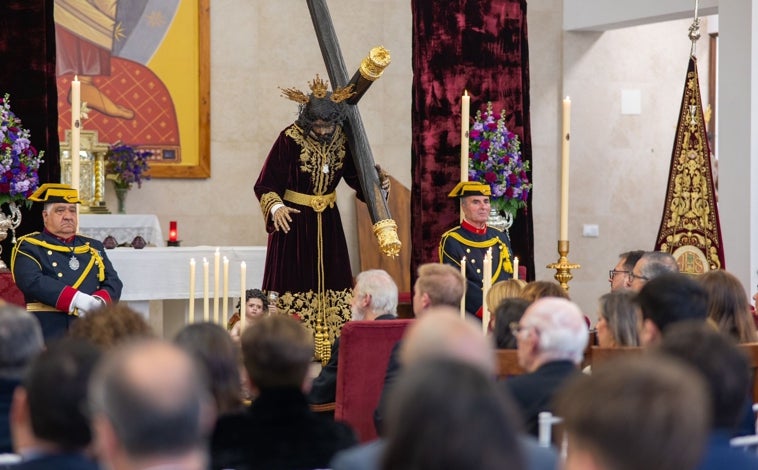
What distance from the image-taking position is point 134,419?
1605 millimetres

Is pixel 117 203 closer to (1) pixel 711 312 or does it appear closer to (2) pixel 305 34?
(2) pixel 305 34

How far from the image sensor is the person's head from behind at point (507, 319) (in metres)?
3.46

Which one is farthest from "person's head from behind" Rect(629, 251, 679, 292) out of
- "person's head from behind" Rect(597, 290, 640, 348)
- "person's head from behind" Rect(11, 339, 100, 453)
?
"person's head from behind" Rect(11, 339, 100, 453)

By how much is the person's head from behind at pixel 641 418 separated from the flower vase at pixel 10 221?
4.66 m

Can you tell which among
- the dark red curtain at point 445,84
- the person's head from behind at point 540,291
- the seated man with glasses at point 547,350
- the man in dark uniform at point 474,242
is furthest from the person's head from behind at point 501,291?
the dark red curtain at point 445,84

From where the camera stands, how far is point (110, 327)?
2869 millimetres

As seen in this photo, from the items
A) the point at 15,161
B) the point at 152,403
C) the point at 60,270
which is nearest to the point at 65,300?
the point at 60,270

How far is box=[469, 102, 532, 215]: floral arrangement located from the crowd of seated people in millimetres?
3413

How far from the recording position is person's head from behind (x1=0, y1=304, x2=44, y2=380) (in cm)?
252

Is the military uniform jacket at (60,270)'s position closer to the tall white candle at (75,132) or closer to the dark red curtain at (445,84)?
A: the tall white candle at (75,132)

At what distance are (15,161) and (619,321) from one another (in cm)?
339

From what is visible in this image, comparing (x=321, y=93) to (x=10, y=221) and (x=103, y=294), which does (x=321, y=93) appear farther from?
(x=10, y=221)

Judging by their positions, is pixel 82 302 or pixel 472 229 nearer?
pixel 82 302

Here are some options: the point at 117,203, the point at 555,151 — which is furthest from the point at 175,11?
the point at 555,151
